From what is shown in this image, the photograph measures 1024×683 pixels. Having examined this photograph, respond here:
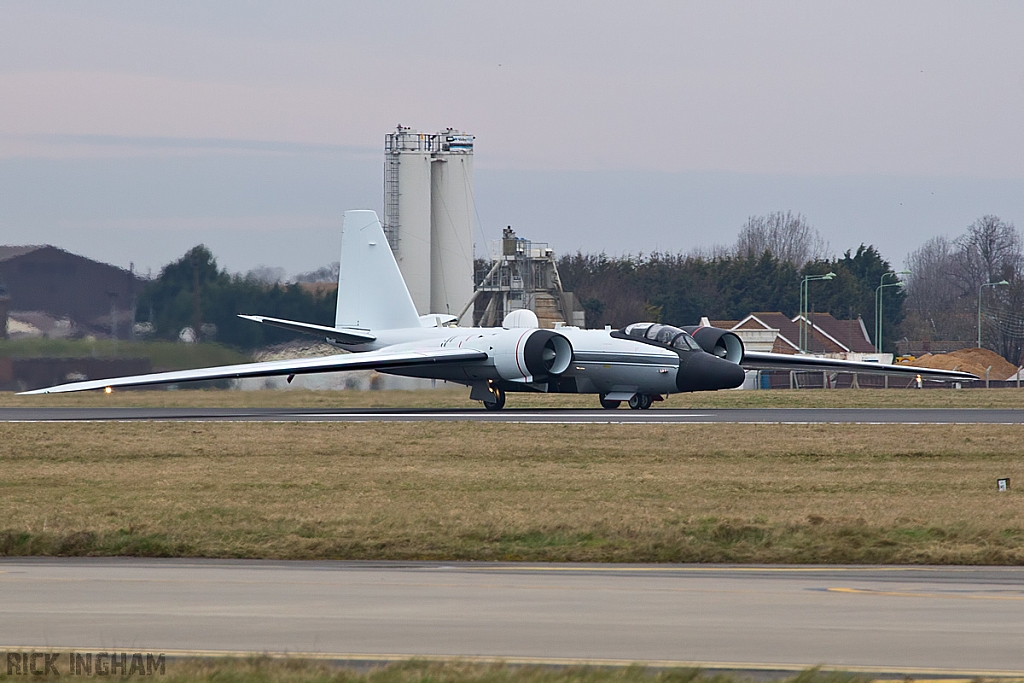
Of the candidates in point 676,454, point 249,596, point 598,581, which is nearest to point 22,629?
point 249,596

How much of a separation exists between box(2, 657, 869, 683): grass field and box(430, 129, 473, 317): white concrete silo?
55.5 m

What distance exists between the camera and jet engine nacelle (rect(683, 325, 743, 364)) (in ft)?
118

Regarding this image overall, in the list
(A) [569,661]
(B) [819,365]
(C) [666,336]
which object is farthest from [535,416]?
(A) [569,661]

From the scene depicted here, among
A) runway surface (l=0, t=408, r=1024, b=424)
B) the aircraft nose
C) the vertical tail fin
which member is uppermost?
the vertical tail fin

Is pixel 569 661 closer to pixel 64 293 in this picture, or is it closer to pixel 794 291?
pixel 64 293

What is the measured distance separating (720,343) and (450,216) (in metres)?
28.3

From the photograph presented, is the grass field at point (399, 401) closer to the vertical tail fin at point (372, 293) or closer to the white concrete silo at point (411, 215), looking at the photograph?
the vertical tail fin at point (372, 293)

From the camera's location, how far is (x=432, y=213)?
6228 cm

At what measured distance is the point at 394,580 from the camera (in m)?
9.45

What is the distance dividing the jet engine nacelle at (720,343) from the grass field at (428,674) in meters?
29.6

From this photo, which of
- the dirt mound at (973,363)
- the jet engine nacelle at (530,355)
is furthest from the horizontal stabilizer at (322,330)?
the dirt mound at (973,363)

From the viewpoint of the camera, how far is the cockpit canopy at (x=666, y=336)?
33.4 m

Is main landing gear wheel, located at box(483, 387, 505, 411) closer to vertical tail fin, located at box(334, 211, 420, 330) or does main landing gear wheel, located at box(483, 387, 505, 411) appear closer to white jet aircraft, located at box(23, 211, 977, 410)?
white jet aircraft, located at box(23, 211, 977, 410)

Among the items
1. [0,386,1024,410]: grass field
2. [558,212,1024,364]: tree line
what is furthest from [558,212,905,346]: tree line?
[0,386,1024,410]: grass field
